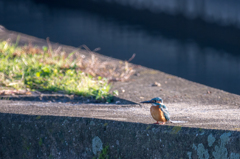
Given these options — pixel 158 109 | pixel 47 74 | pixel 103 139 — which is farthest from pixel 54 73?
pixel 158 109

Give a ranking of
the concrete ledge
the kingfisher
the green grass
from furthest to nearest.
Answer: the green grass, the kingfisher, the concrete ledge

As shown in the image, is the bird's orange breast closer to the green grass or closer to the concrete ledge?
the concrete ledge

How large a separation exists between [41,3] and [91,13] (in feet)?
3.86

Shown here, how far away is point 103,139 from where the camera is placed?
5.90 feet

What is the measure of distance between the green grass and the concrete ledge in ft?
4.52

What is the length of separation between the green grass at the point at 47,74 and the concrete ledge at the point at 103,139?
138 centimetres

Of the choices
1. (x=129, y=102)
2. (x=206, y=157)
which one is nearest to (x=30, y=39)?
(x=129, y=102)

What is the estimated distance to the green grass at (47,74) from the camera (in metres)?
3.60

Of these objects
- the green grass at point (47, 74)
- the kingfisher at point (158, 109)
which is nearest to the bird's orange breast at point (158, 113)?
the kingfisher at point (158, 109)

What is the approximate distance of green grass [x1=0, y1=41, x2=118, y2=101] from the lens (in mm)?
3597

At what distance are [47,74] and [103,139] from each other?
8.54 ft

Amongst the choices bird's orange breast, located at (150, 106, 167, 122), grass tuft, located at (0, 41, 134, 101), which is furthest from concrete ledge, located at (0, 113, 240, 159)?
grass tuft, located at (0, 41, 134, 101)

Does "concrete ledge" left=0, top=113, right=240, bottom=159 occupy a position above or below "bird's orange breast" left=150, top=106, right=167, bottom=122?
below

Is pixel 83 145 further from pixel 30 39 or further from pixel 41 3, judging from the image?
pixel 30 39
